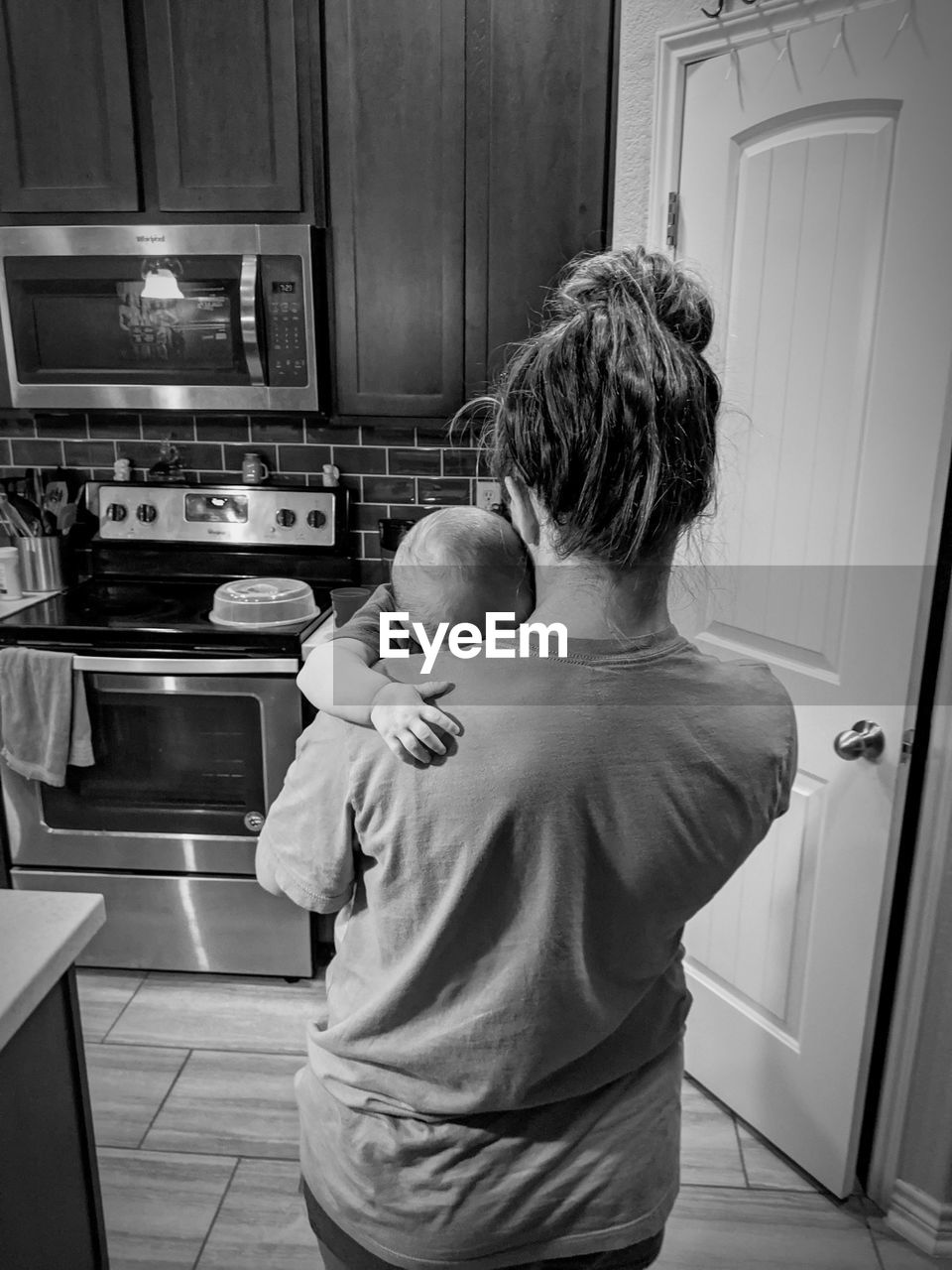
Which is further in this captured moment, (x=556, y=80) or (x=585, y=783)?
(x=556, y=80)

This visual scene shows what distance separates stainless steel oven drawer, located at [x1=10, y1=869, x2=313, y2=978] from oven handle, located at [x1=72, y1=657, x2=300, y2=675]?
1.80 ft

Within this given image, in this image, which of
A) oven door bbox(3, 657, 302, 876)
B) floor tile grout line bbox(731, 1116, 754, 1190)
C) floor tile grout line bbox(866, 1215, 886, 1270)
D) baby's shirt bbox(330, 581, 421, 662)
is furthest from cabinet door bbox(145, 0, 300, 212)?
floor tile grout line bbox(866, 1215, 886, 1270)

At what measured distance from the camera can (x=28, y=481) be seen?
9.18 ft

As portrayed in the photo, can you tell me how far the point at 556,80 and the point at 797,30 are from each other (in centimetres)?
74

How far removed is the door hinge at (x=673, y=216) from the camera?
1.90 meters

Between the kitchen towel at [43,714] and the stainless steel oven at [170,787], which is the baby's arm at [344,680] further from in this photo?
the kitchen towel at [43,714]

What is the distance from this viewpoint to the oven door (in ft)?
7.52

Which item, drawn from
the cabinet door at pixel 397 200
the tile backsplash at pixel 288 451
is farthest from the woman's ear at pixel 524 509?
the tile backsplash at pixel 288 451

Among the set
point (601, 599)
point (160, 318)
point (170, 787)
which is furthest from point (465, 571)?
point (160, 318)

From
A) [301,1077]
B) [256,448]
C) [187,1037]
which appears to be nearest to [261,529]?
[256,448]

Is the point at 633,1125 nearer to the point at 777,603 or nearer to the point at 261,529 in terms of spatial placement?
the point at 777,603

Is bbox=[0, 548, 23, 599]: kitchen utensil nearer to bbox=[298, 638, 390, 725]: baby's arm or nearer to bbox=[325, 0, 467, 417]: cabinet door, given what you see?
bbox=[325, 0, 467, 417]: cabinet door

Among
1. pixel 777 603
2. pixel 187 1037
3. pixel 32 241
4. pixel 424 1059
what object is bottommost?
pixel 187 1037
